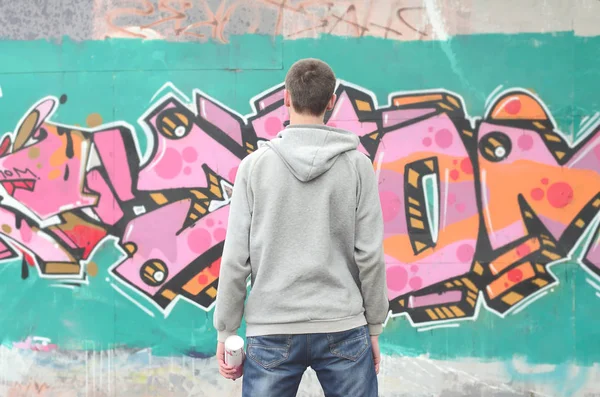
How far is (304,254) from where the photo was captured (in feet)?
6.95

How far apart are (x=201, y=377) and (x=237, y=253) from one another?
7.64ft

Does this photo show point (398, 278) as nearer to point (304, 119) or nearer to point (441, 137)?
point (441, 137)

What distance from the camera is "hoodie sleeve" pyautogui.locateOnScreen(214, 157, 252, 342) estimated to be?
2.14 meters

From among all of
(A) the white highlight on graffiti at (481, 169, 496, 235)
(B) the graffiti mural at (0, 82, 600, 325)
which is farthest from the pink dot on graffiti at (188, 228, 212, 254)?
(A) the white highlight on graffiti at (481, 169, 496, 235)

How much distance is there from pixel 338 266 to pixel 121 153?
2.49 metres

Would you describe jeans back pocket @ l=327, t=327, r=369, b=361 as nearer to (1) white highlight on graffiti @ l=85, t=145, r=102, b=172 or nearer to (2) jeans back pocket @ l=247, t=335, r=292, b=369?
(2) jeans back pocket @ l=247, t=335, r=292, b=369

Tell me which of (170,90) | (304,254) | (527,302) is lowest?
(527,302)

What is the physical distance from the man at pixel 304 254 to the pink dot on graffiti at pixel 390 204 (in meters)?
1.93

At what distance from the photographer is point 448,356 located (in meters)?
4.11

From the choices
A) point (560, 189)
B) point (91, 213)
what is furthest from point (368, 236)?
point (91, 213)

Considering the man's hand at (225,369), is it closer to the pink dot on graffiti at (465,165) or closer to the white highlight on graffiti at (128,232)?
the white highlight on graffiti at (128,232)

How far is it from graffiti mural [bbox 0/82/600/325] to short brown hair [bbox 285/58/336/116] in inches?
75.8

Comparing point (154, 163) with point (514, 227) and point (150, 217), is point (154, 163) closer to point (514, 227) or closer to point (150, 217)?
point (150, 217)

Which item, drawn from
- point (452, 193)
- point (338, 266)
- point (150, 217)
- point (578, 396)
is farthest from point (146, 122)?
point (578, 396)
